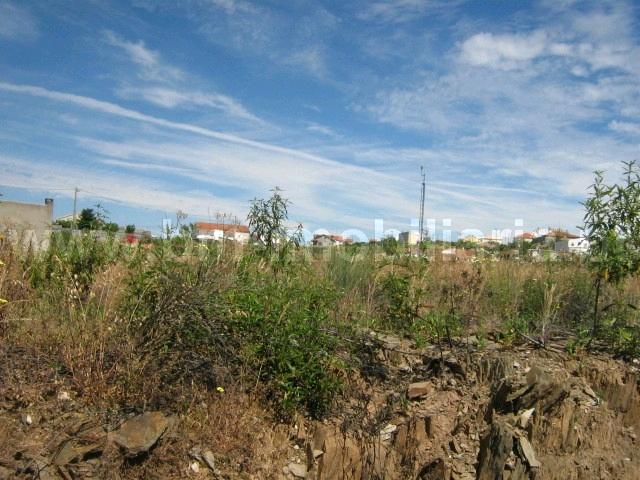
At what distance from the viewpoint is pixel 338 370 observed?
4418 mm

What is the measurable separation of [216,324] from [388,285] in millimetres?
2183

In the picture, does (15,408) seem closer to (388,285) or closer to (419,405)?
(419,405)

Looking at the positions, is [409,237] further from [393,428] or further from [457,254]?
[393,428]

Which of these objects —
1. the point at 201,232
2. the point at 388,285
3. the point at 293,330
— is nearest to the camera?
the point at 293,330

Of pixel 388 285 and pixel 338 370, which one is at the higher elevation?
pixel 388 285

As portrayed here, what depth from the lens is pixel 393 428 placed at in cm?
413

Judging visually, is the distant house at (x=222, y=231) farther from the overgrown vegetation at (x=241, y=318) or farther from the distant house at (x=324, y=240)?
the distant house at (x=324, y=240)

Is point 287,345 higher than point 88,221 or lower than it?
lower

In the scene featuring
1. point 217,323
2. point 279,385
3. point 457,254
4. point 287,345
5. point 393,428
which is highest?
point 457,254

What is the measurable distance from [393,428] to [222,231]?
3324 mm

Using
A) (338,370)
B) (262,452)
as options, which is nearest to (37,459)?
(262,452)

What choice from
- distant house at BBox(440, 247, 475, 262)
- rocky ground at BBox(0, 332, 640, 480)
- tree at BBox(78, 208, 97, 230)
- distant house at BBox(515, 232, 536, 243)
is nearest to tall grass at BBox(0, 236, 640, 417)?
rocky ground at BBox(0, 332, 640, 480)

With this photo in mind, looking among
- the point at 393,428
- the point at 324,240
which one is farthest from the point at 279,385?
the point at 324,240

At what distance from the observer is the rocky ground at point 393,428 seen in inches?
131
